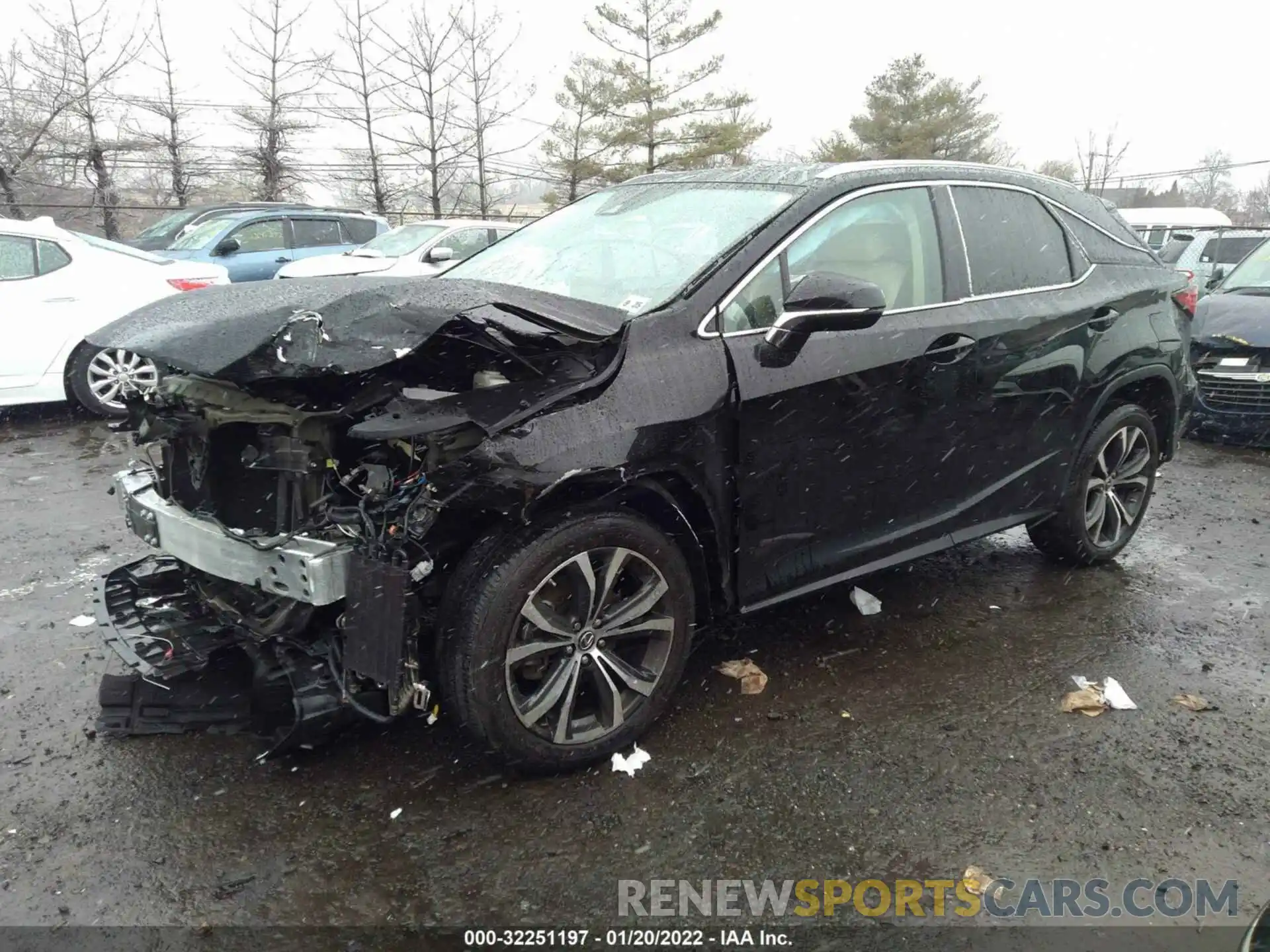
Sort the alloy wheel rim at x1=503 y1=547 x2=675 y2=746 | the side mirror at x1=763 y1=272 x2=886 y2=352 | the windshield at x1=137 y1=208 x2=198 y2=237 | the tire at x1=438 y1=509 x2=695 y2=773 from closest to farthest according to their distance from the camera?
the tire at x1=438 y1=509 x2=695 y2=773 < the alloy wheel rim at x1=503 y1=547 x2=675 y2=746 < the side mirror at x1=763 y1=272 x2=886 y2=352 < the windshield at x1=137 y1=208 x2=198 y2=237

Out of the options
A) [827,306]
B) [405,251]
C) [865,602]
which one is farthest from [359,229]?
[827,306]

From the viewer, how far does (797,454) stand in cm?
305

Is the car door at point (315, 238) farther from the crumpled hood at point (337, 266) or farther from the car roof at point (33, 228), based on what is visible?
the car roof at point (33, 228)

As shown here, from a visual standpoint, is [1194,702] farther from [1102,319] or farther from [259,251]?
[259,251]

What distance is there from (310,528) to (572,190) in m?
28.5

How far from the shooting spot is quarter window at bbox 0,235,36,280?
702 centimetres

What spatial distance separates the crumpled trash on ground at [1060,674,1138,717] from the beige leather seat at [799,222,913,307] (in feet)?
5.31

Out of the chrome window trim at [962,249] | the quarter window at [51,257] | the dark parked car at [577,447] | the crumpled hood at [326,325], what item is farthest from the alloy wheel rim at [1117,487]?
the quarter window at [51,257]

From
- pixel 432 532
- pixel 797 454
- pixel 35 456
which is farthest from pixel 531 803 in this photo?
pixel 35 456

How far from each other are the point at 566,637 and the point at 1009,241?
102 inches

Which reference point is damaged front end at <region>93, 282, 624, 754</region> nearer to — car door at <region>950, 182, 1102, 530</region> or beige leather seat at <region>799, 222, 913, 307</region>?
beige leather seat at <region>799, 222, 913, 307</region>

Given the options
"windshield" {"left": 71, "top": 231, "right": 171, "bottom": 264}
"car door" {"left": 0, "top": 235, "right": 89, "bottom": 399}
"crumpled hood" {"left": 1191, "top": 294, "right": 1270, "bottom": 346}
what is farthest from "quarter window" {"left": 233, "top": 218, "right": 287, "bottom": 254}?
"crumpled hood" {"left": 1191, "top": 294, "right": 1270, "bottom": 346}

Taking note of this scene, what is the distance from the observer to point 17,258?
707 centimetres

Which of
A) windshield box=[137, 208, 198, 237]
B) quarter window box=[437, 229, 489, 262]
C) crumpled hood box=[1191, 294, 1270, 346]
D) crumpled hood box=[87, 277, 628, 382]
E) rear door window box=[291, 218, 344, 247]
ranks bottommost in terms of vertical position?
crumpled hood box=[1191, 294, 1270, 346]
